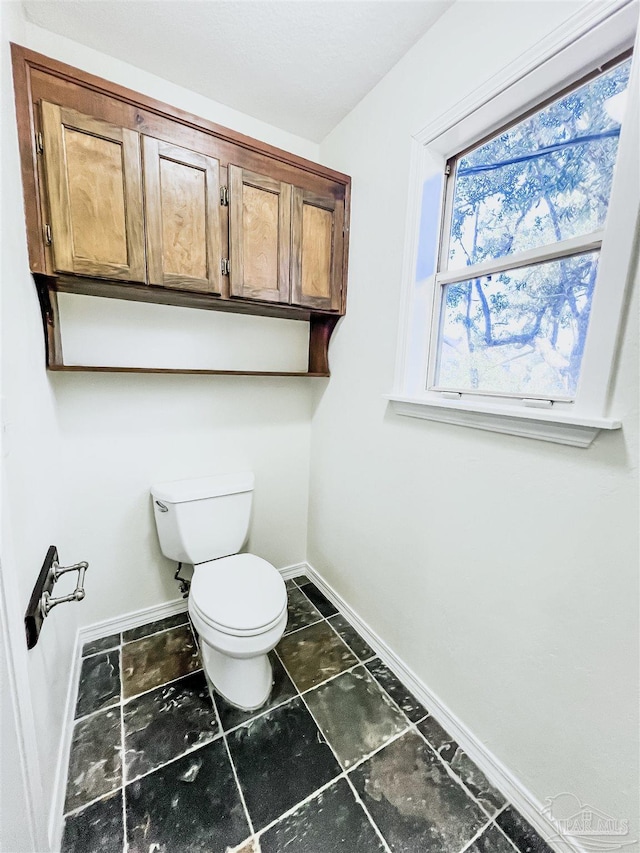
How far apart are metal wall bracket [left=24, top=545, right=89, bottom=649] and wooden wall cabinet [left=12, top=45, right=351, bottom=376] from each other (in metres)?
0.69

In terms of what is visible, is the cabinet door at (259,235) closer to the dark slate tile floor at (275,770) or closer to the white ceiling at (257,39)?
the white ceiling at (257,39)

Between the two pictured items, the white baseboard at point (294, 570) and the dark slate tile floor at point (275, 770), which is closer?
the dark slate tile floor at point (275, 770)

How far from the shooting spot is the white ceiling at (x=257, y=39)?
1141 millimetres

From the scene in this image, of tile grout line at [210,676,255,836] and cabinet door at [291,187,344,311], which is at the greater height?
cabinet door at [291,187,344,311]

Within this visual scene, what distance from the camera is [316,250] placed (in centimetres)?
160

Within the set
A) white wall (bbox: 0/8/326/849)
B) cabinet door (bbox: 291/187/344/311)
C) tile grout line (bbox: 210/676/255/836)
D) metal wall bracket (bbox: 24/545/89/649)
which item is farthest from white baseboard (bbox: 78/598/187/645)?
cabinet door (bbox: 291/187/344/311)

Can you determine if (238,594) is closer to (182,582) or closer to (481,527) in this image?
(182,582)

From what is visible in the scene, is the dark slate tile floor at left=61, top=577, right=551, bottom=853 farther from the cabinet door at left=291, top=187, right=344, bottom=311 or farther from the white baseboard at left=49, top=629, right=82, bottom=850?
the cabinet door at left=291, top=187, right=344, bottom=311

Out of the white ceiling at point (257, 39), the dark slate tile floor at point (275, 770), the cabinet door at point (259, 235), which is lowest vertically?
the dark slate tile floor at point (275, 770)

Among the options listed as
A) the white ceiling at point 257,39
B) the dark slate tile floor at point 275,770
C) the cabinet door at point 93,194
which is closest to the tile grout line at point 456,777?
the dark slate tile floor at point 275,770

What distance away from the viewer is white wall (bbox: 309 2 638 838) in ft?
2.71

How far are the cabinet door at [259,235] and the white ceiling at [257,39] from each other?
Answer: 1.30 ft

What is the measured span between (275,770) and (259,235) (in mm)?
1953

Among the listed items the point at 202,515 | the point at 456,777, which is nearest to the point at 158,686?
the point at 202,515
